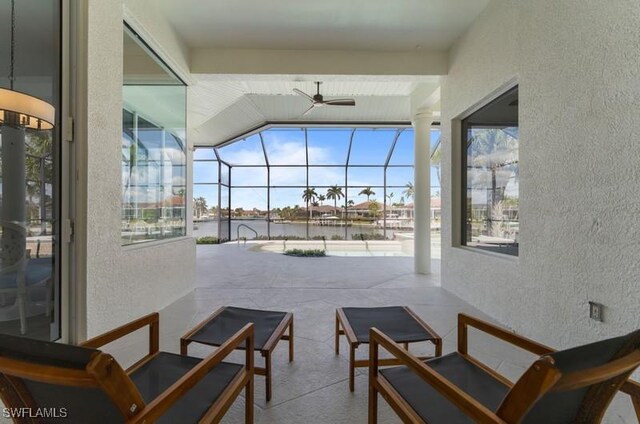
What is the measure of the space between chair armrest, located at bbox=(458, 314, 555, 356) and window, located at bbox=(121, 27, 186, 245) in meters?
2.92

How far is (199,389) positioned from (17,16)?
7.97ft

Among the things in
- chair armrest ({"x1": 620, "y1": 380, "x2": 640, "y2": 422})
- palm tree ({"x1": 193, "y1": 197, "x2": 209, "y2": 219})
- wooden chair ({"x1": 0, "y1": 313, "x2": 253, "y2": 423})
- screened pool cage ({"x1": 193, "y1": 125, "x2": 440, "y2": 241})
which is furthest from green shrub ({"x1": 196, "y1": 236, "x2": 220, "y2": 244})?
chair armrest ({"x1": 620, "y1": 380, "x2": 640, "y2": 422})

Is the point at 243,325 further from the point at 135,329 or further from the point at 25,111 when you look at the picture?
the point at 25,111

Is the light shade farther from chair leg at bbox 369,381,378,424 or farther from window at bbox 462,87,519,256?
window at bbox 462,87,519,256

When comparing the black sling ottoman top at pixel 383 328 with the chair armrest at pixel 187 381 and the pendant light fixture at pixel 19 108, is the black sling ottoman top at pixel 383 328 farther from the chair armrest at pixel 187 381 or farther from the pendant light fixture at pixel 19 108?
the pendant light fixture at pixel 19 108

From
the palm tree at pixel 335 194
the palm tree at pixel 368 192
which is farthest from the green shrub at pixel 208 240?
the palm tree at pixel 368 192

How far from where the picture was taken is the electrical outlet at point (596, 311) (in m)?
2.03

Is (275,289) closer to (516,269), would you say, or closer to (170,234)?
(170,234)

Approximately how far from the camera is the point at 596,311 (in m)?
2.06

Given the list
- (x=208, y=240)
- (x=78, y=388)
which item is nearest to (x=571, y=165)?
(x=78, y=388)

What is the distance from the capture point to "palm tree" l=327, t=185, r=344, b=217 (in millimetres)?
11992

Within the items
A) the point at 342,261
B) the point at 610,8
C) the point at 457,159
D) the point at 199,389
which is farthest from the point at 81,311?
the point at 342,261

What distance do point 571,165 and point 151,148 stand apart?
159 inches

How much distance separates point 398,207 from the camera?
12.1m
